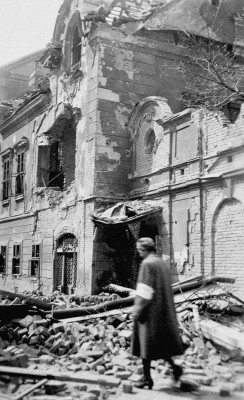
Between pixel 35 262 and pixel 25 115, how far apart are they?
7.00m

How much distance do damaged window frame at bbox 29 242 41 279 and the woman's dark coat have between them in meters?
11.9

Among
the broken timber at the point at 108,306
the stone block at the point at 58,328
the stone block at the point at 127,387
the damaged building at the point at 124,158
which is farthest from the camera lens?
the damaged building at the point at 124,158

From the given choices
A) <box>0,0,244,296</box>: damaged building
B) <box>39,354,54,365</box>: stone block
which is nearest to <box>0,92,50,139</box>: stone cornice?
<box>0,0,244,296</box>: damaged building

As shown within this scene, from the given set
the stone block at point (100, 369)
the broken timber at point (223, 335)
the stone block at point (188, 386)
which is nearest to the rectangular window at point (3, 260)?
the broken timber at point (223, 335)

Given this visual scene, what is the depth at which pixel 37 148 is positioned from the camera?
18.3m

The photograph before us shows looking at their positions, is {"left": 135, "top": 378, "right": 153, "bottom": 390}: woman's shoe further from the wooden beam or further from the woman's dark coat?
the wooden beam

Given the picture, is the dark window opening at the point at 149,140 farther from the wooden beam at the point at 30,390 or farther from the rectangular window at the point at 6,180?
the rectangular window at the point at 6,180

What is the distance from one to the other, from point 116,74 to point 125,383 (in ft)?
36.2

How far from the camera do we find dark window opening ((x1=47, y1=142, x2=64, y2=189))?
17922 mm

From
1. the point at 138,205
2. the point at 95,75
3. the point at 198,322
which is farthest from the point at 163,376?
the point at 95,75

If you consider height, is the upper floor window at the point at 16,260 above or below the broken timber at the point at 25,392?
above

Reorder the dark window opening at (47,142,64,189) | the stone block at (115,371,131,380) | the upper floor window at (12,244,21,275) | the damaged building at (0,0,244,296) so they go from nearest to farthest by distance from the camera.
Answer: the stone block at (115,371,131,380) < the damaged building at (0,0,244,296) < the dark window opening at (47,142,64,189) < the upper floor window at (12,244,21,275)

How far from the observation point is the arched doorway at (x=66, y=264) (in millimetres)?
14711

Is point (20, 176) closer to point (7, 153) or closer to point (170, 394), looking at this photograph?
point (7, 153)
